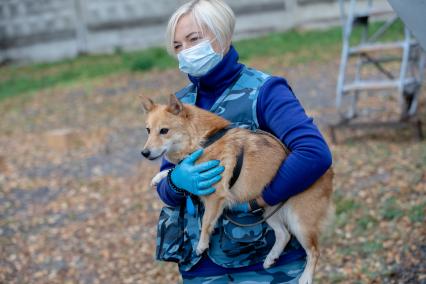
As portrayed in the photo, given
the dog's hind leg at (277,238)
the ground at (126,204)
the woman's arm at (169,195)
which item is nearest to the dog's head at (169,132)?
the woman's arm at (169,195)

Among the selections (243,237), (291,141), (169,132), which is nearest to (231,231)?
(243,237)

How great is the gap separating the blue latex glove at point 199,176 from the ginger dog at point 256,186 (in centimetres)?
6

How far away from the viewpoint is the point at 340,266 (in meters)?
5.02

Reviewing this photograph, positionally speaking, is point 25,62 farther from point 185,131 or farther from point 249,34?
point 185,131

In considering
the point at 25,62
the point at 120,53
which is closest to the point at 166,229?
the point at 120,53

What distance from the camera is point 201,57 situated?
2.65 metres

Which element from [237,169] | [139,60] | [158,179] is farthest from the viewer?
[139,60]

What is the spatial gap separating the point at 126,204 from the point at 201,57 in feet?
15.7

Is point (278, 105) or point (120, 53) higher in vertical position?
point (278, 105)

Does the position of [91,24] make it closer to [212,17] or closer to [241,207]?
[212,17]

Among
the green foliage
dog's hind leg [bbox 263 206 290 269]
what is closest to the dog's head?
dog's hind leg [bbox 263 206 290 269]

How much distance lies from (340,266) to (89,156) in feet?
16.5

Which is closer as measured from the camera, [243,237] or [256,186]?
[243,237]

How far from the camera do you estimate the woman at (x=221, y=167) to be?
8.09 feet
